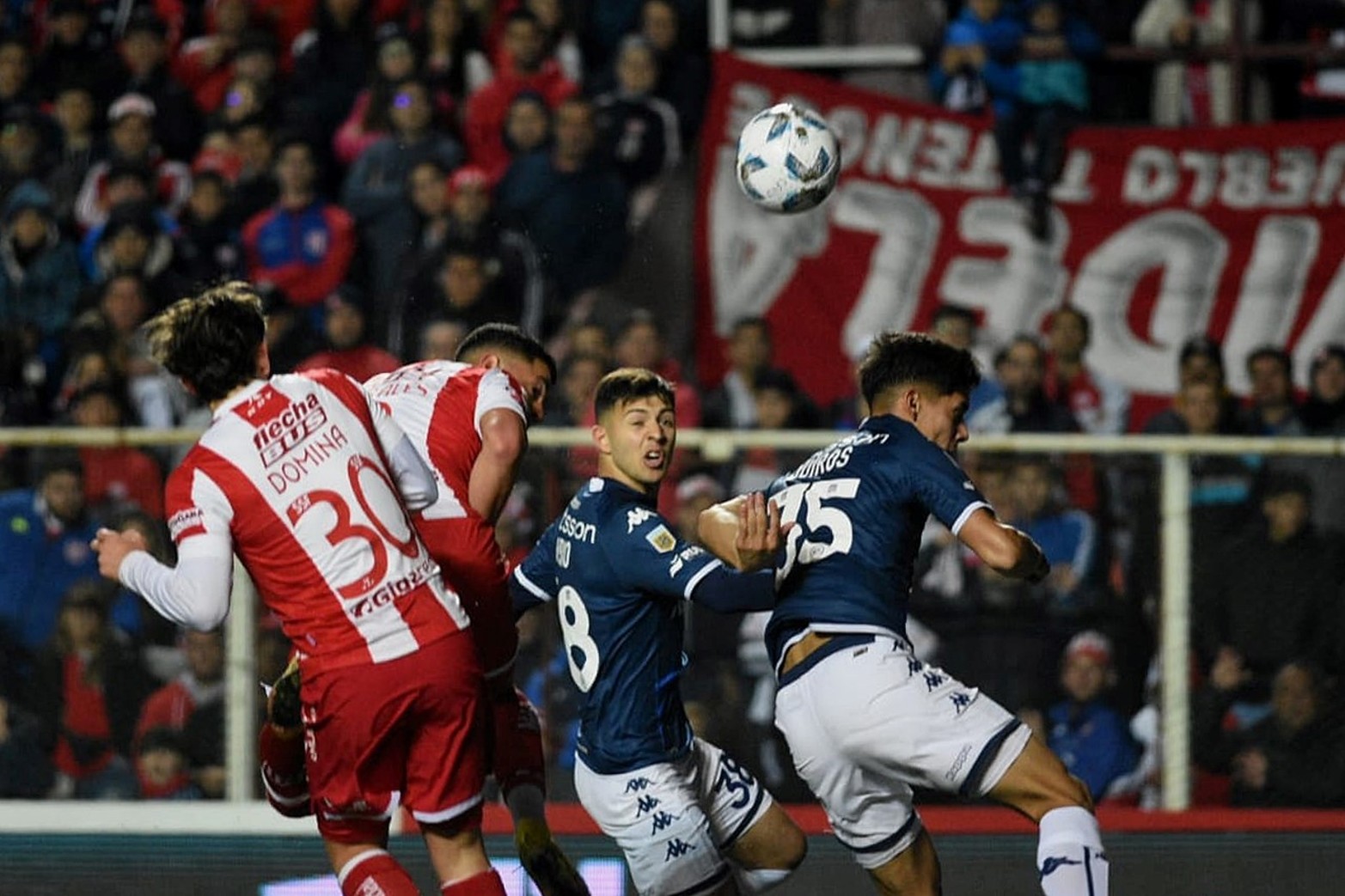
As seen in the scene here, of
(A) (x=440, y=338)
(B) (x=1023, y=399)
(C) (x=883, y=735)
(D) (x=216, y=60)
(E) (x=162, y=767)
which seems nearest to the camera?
(C) (x=883, y=735)

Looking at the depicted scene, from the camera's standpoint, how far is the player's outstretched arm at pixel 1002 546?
18.8 ft

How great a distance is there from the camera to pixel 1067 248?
1112cm

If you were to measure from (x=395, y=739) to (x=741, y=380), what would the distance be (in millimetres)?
4921

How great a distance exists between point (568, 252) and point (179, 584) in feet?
18.9

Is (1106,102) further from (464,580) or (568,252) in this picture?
(464,580)

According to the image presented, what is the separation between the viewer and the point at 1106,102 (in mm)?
11859

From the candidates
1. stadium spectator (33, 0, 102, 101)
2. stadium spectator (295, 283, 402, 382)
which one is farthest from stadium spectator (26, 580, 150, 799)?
stadium spectator (33, 0, 102, 101)

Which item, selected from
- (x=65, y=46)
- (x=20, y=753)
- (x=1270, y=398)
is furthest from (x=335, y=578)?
A: (x=65, y=46)

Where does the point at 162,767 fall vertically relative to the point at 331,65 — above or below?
below

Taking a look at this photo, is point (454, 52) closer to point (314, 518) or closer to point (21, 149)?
point (21, 149)

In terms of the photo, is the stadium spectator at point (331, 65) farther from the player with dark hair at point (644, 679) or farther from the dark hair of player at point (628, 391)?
the player with dark hair at point (644, 679)

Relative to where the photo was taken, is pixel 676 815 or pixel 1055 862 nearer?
pixel 1055 862

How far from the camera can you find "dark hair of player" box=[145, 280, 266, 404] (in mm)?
5648

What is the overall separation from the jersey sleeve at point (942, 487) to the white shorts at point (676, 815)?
0.96m
